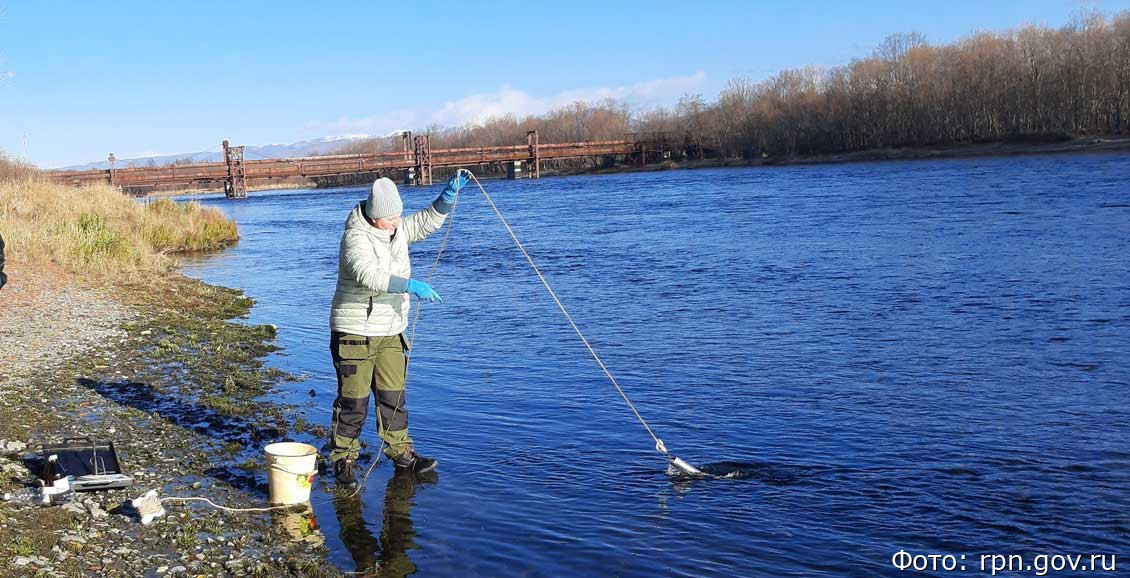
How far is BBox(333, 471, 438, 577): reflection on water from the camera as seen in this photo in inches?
234

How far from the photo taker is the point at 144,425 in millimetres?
8258

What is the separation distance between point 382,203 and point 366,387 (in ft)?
4.27

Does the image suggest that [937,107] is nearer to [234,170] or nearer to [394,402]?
[234,170]

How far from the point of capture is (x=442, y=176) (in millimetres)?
116750

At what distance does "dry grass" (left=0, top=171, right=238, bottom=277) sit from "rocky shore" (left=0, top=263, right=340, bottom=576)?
2178 millimetres

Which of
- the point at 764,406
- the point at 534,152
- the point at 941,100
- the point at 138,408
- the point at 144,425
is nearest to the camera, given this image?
the point at 144,425

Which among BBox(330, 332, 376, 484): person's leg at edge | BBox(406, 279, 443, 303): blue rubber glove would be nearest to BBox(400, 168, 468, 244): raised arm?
BBox(406, 279, 443, 303): blue rubber glove

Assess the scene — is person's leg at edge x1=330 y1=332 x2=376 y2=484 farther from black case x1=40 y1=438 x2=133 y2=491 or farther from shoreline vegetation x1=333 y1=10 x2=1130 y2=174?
shoreline vegetation x1=333 y1=10 x2=1130 y2=174

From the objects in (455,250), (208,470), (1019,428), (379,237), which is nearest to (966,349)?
(1019,428)

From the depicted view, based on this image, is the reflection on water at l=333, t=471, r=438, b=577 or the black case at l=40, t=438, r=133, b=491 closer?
the reflection on water at l=333, t=471, r=438, b=577

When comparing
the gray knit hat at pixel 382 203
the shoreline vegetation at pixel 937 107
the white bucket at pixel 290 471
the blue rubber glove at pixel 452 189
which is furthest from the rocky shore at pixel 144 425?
the shoreline vegetation at pixel 937 107

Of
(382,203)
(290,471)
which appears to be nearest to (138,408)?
(290,471)

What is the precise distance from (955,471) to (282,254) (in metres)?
24.0

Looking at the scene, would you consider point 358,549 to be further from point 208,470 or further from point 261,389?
point 261,389
